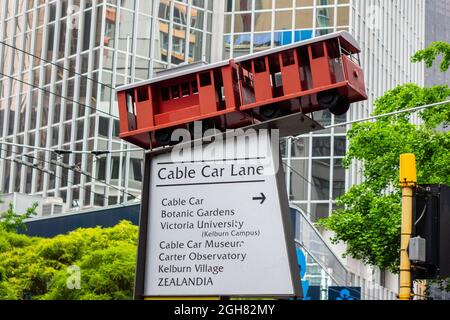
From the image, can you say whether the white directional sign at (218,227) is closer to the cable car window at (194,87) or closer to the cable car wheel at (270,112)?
the cable car wheel at (270,112)

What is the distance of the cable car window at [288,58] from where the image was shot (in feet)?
41.5

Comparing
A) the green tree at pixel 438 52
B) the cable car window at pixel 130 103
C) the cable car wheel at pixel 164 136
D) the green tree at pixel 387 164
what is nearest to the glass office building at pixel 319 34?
the green tree at pixel 438 52

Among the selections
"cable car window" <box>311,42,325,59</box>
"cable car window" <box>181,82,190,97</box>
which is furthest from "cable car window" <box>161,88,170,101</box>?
"cable car window" <box>311,42,325,59</box>

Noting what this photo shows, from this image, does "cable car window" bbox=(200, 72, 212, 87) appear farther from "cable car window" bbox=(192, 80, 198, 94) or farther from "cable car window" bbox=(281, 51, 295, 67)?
"cable car window" bbox=(281, 51, 295, 67)

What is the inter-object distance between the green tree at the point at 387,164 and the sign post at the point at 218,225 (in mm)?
25205

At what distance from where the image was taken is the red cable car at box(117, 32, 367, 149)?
451 inches

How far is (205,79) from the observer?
12.3 m

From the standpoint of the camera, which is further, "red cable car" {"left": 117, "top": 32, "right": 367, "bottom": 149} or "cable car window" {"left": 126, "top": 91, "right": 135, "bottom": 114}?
"cable car window" {"left": 126, "top": 91, "right": 135, "bottom": 114}

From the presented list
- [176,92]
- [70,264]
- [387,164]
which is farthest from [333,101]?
[70,264]

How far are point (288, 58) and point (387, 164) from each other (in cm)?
2547

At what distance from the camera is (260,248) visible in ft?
33.3

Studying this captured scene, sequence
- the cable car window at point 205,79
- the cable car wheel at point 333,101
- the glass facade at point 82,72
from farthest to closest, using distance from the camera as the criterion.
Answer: the glass facade at point 82,72
the cable car window at point 205,79
the cable car wheel at point 333,101

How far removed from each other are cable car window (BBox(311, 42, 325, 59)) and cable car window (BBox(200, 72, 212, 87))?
47.4 inches

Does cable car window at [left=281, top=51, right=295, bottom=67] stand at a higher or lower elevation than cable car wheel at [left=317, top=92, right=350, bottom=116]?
higher
